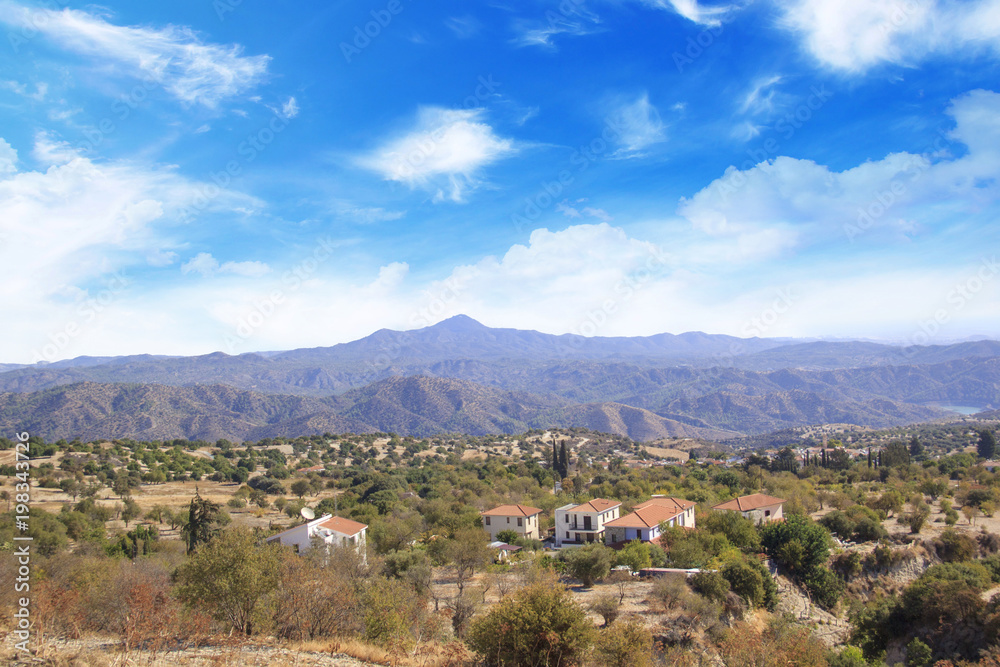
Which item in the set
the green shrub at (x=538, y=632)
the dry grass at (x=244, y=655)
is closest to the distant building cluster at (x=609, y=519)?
the dry grass at (x=244, y=655)

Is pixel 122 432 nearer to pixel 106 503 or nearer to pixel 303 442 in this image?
pixel 303 442

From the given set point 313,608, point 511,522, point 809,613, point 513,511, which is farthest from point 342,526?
point 809,613

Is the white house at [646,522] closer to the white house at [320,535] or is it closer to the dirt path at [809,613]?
the dirt path at [809,613]

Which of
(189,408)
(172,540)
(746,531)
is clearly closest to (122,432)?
(189,408)

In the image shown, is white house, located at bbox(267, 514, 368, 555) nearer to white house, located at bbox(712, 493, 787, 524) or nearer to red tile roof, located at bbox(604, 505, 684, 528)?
red tile roof, located at bbox(604, 505, 684, 528)

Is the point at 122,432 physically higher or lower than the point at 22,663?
lower

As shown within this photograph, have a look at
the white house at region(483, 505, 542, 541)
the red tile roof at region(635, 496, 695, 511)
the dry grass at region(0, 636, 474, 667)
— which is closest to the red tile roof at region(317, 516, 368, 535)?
the white house at region(483, 505, 542, 541)
